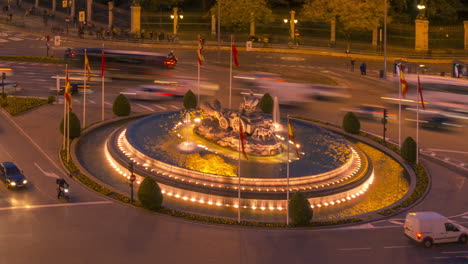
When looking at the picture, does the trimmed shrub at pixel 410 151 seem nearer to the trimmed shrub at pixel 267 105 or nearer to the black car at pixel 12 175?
the trimmed shrub at pixel 267 105

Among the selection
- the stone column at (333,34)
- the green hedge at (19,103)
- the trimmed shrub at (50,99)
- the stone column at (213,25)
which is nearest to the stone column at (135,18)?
the stone column at (213,25)

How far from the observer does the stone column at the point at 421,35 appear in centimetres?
9193

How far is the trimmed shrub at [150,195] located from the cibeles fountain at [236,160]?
2433 mm

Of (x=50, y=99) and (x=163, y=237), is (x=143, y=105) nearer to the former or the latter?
(x=50, y=99)

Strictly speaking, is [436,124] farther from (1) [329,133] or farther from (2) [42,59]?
(2) [42,59]

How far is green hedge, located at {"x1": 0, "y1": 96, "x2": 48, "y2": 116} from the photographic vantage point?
5368 centimetres

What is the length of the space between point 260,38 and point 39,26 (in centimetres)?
3317

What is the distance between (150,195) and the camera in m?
34.4

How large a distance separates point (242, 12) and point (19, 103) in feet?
142

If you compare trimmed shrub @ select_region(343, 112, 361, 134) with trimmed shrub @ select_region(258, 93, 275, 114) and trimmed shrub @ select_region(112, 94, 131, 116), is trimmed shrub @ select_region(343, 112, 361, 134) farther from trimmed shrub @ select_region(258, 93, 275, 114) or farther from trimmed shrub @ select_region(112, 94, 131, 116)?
trimmed shrub @ select_region(112, 94, 131, 116)

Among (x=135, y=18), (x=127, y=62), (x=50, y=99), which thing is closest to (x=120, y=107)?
(x=50, y=99)

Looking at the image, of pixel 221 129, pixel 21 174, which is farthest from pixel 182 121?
pixel 21 174

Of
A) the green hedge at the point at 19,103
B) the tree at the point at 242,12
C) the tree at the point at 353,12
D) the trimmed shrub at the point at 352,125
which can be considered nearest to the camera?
the trimmed shrub at the point at 352,125

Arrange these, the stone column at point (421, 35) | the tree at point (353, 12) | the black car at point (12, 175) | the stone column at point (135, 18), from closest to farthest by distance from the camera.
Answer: the black car at point (12, 175) < the tree at point (353, 12) < the stone column at point (421, 35) < the stone column at point (135, 18)
